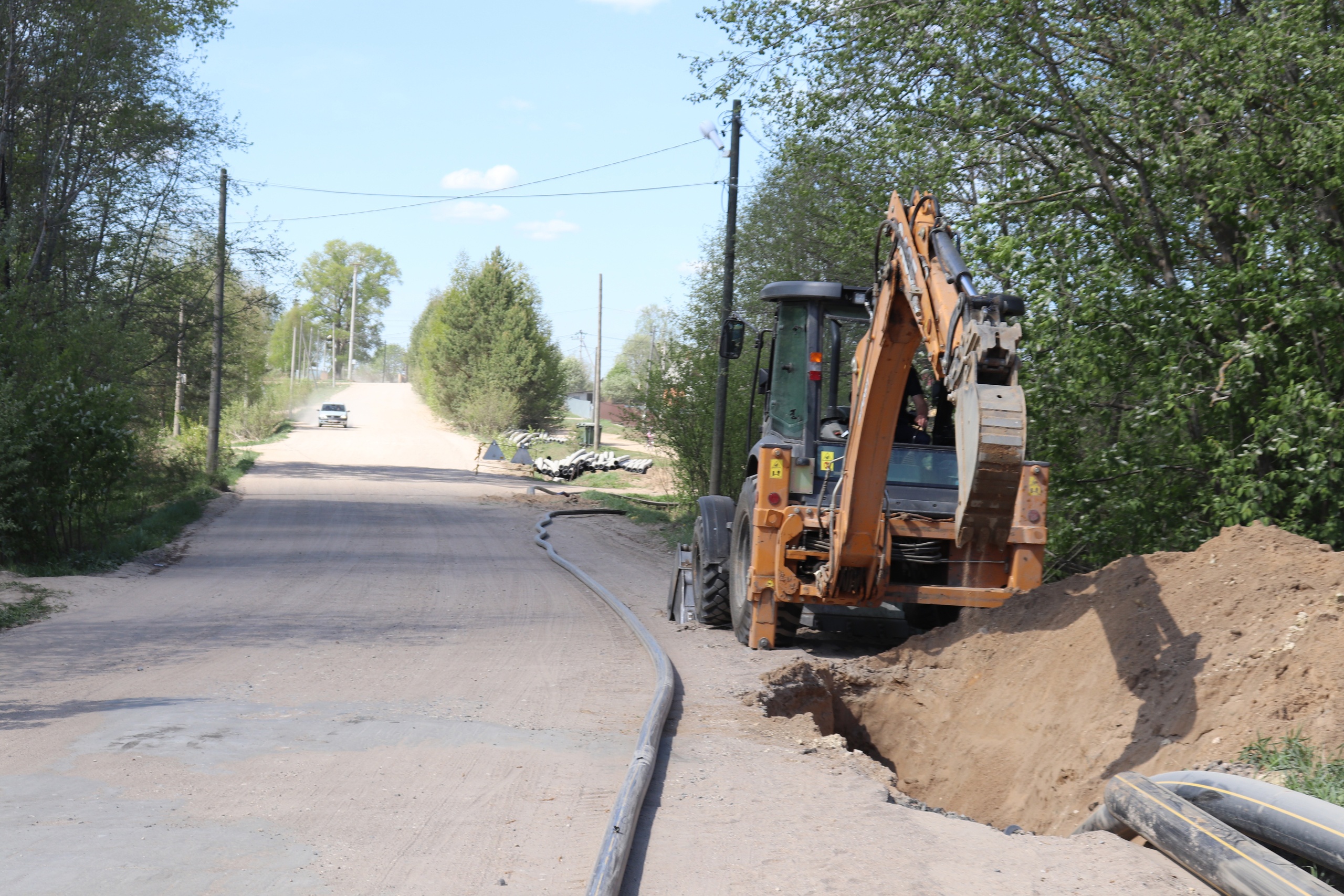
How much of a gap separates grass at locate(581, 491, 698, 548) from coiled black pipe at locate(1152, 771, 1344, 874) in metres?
13.6

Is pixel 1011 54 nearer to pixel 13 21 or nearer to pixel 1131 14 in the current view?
pixel 1131 14

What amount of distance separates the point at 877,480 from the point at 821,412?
81.7 inches

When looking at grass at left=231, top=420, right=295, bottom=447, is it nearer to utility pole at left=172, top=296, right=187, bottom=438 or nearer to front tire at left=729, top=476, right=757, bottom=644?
utility pole at left=172, top=296, right=187, bottom=438

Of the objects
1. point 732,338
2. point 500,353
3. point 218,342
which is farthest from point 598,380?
point 732,338

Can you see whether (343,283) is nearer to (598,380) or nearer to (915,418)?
(598,380)

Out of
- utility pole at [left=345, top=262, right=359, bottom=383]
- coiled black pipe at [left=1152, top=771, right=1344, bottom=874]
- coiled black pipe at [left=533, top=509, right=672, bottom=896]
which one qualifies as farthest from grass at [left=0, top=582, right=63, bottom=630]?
utility pole at [left=345, top=262, right=359, bottom=383]

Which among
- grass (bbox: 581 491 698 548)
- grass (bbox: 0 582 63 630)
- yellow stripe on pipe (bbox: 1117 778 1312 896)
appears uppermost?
yellow stripe on pipe (bbox: 1117 778 1312 896)

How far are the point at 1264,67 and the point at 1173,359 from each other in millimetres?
A: 2478

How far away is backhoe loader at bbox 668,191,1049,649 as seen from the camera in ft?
18.8

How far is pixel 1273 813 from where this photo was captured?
4.05 metres

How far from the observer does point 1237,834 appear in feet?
13.2

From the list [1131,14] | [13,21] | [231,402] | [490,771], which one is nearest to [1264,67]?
[1131,14]

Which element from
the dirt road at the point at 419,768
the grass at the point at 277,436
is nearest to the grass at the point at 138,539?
the dirt road at the point at 419,768

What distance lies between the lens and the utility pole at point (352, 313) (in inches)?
A: 3844
